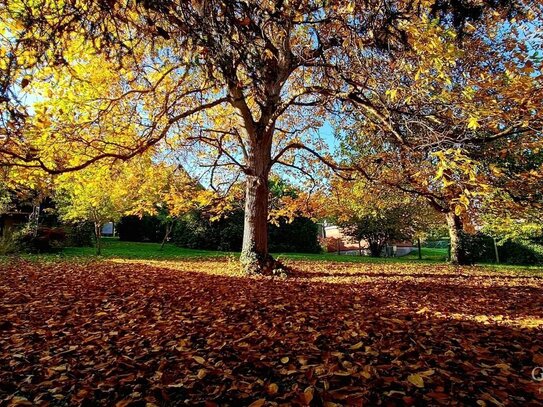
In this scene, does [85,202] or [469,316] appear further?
[85,202]

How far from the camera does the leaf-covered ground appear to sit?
2.62 meters

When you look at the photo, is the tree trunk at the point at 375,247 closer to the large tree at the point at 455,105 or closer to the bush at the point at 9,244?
the large tree at the point at 455,105

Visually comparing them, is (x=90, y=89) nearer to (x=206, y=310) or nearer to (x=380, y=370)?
(x=206, y=310)

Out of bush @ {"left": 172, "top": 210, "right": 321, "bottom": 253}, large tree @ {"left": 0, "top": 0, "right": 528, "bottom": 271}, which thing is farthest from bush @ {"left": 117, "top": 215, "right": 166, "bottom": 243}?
large tree @ {"left": 0, "top": 0, "right": 528, "bottom": 271}

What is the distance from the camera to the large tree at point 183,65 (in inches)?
144

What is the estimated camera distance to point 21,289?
652 centimetres

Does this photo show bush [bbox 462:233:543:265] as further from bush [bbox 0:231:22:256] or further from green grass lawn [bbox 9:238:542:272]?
bush [bbox 0:231:22:256]

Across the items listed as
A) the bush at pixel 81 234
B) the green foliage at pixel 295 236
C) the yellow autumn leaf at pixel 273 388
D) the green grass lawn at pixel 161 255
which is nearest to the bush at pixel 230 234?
the green foliage at pixel 295 236

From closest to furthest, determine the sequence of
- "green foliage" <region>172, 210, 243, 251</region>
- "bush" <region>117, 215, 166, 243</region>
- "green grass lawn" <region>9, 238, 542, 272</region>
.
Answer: "green grass lawn" <region>9, 238, 542, 272</region> → "green foliage" <region>172, 210, 243, 251</region> → "bush" <region>117, 215, 166, 243</region>

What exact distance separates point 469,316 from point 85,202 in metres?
14.2

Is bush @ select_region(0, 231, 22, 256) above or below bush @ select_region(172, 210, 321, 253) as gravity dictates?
below

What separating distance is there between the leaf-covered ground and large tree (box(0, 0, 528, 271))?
7.78 feet

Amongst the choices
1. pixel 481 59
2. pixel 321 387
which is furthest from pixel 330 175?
pixel 321 387

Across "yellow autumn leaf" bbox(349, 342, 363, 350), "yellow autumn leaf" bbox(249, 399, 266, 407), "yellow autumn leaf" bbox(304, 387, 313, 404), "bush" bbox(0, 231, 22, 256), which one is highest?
"bush" bbox(0, 231, 22, 256)
